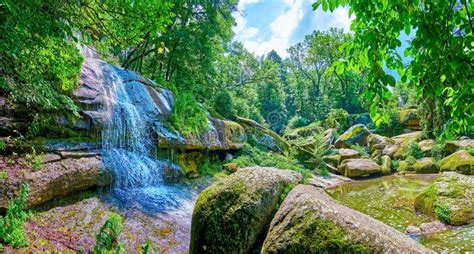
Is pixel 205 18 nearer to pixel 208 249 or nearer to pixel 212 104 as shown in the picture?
pixel 212 104

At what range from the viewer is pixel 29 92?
4.88 metres

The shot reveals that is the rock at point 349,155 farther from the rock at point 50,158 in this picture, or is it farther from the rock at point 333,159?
the rock at point 50,158

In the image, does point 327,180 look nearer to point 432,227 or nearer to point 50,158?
point 432,227

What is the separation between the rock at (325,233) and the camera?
3100mm

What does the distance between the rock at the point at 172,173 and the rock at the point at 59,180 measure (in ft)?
7.55

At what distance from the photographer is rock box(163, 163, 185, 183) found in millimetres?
9488

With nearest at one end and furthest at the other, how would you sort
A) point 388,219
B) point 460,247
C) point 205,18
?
point 460,247 < point 388,219 < point 205,18

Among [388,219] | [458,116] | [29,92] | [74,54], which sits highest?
[74,54]

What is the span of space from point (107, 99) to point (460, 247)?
947cm

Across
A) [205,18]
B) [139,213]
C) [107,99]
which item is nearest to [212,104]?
[205,18]

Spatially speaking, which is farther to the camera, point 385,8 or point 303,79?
point 303,79

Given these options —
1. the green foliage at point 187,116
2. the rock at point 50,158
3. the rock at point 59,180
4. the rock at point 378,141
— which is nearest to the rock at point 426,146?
the rock at point 378,141

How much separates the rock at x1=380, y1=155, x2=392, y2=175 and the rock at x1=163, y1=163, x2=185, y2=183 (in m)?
12.2

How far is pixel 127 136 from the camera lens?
29.8 feet
